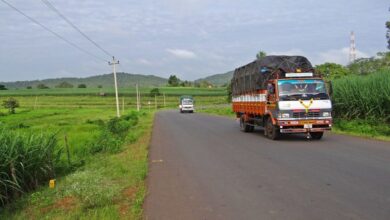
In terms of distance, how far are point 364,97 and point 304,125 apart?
6.16 metres

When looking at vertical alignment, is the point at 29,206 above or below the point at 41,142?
below

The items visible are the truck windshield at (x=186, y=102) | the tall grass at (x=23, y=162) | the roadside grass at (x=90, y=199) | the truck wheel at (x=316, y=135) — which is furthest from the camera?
the truck windshield at (x=186, y=102)

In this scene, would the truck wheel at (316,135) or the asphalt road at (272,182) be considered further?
the truck wheel at (316,135)

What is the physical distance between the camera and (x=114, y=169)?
11.4 metres

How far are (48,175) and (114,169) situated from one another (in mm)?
1734

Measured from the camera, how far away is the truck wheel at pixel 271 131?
18.0 meters

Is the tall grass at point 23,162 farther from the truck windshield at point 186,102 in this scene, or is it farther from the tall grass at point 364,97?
the truck windshield at point 186,102

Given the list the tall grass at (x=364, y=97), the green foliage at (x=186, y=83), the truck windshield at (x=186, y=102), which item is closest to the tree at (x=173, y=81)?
the green foliage at (x=186, y=83)

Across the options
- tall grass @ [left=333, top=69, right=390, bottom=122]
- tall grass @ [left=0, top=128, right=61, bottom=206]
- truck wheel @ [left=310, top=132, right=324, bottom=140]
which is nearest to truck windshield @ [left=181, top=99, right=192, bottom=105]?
tall grass @ [left=333, top=69, right=390, bottom=122]

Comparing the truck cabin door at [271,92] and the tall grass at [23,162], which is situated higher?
the truck cabin door at [271,92]

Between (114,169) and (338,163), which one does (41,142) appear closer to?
(114,169)


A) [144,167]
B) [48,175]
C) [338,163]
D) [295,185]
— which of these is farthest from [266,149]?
[48,175]

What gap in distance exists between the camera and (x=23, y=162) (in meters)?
10.3

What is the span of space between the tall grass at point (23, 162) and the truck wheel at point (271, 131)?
9028 mm
